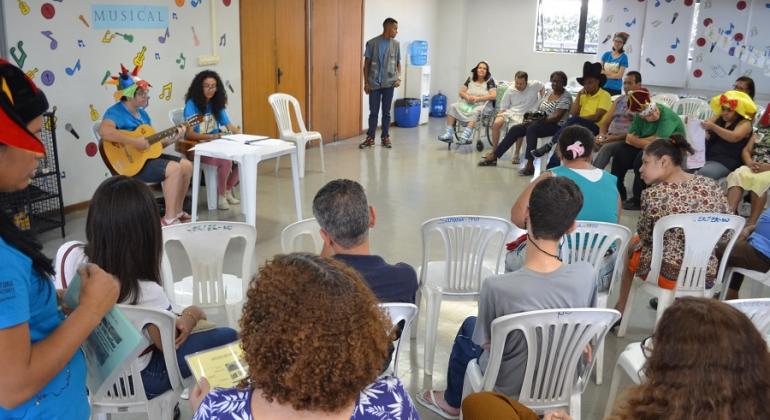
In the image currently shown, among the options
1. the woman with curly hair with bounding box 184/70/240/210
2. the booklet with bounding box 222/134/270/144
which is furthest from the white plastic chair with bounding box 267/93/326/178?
the booklet with bounding box 222/134/270/144

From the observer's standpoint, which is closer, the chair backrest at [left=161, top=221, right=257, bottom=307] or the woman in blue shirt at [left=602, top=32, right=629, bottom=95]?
the chair backrest at [left=161, top=221, right=257, bottom=307]

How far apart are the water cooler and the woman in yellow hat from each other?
507 centimetres

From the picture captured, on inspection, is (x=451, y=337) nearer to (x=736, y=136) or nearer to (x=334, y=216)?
(x=334, y=216)

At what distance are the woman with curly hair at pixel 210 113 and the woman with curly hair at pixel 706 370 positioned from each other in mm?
4375

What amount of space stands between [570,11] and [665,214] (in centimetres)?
789

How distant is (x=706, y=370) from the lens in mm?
1229

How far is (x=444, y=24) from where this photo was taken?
10789 mm

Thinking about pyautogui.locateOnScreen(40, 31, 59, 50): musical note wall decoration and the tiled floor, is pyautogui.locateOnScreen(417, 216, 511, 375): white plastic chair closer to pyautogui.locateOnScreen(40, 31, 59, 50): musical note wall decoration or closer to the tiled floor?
the tiled floor

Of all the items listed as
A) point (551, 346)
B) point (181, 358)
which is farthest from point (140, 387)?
point (551, 346)

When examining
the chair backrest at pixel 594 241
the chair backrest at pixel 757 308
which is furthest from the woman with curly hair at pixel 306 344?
the chair backrest at pixel 594 241

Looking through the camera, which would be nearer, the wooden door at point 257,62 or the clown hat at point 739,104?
the clown hat at point 739,104

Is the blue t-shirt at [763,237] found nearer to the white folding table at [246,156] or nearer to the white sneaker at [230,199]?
the white folding table at [246,156]

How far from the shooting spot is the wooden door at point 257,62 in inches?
257

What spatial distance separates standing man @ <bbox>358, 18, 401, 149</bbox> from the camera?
7.86 meters
